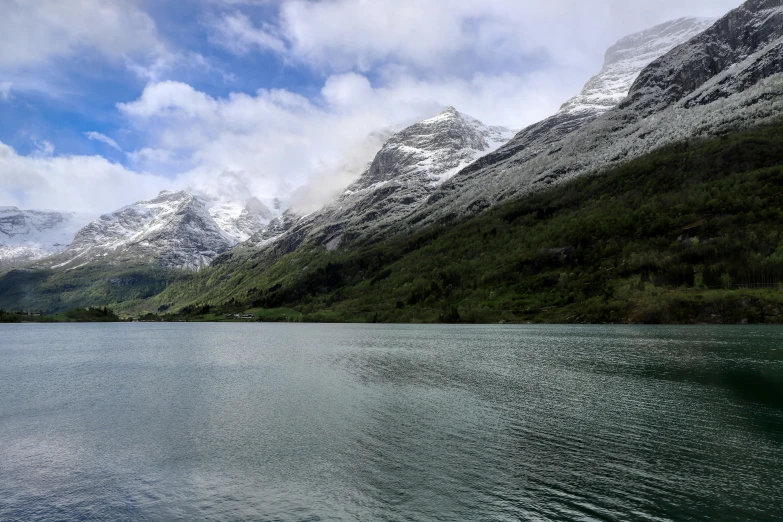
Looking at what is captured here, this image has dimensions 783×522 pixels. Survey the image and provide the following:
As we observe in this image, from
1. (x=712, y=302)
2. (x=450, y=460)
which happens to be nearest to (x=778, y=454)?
(x=450, y=460)

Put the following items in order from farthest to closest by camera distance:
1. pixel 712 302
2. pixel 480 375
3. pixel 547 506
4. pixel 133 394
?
pixel 712 302 → pixel 480 375 → pixel 133 394 → pixel 547 506

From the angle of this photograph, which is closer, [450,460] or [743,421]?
[450,460]

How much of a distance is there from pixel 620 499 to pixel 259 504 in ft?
64.5

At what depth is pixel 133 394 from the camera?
59.1m

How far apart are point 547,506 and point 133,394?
51174 millimetres

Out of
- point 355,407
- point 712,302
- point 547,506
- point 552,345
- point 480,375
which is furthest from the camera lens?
point 712,302

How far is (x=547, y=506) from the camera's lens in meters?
26.1

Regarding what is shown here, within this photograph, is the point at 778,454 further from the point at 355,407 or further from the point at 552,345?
the point at 552,345

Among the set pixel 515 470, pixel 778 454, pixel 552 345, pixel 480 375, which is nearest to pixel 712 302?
pixel 552 345

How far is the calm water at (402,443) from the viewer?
26.9 meters

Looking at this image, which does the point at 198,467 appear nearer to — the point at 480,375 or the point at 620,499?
the point at 620,499

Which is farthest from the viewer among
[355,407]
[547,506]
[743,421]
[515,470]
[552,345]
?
[552,345]

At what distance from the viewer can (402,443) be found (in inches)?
1479

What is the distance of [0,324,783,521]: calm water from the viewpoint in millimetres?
26906
